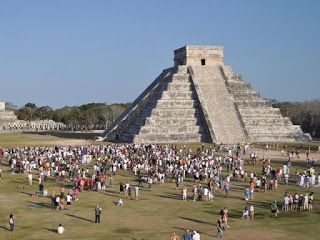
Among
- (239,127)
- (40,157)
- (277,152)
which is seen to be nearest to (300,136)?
(239,127)

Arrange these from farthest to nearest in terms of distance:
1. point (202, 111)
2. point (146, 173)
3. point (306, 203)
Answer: point (202, 111)
point (146, 173)
point (306, 203)

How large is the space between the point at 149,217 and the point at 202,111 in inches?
1615

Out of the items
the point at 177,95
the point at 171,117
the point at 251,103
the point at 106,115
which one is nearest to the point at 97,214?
the point at 171,117

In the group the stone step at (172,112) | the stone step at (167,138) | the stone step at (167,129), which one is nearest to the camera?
the stone step at (167,138)

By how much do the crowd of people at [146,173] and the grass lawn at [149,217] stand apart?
0.64m

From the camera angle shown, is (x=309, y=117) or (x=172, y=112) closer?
(x=172, y=112)

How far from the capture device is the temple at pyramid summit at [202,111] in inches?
2427

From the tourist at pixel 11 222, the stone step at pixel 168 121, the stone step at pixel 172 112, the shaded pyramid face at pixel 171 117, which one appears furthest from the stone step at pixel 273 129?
the tourist at pixel 11 222

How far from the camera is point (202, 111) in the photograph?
209 ft

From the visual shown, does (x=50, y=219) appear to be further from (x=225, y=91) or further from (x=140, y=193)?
(x=225, y=91)

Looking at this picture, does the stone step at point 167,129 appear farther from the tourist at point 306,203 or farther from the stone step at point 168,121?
the tourist at point 306,203

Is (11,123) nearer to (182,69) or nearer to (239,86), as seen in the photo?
→ (182,69)

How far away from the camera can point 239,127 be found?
205ft

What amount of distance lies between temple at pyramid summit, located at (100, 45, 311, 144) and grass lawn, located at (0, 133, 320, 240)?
99.5ft
